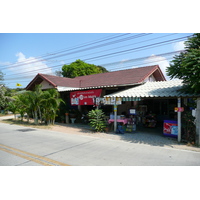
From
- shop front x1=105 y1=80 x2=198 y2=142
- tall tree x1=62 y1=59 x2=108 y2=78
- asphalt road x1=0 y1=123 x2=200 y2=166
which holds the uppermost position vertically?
tall tree x1=62 y1=59 x2=108 y2=78

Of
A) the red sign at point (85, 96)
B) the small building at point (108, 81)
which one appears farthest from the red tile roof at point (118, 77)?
the red sign at point (85, 96)

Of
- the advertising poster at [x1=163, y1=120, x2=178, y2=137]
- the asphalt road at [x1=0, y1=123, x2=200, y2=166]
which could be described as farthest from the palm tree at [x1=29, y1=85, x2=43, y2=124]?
the advertising poster at [x1=163, y1=120, x2=178, y2=137]

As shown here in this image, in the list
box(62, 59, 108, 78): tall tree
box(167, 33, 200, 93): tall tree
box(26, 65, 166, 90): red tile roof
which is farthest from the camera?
box(62, 59, 108, 78): tall tree

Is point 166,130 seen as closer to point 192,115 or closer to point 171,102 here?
point 192,115

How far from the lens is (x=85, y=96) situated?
41.4ft

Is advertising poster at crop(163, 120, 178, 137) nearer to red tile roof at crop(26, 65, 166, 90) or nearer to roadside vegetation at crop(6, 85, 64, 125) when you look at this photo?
red tile roof at crop(26, 65, 166, 90)

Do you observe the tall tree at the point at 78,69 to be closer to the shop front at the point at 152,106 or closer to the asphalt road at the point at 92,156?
the shop front at the point at 152,106

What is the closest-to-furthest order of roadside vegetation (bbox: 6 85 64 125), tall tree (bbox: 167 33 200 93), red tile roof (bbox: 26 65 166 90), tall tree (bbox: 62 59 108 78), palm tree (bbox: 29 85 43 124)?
tall tree (bbox: 167 33 200 93)
roadside vegetation (bbox: 6 85 64 125)
palm tree (bbox: 29 85 43 124)
red tile roof (bbox: 26 65 166 90)
tall tree (bbox: 62 59 108 78)

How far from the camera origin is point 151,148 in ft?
21.4

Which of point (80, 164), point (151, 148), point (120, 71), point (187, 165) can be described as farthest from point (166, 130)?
point (120, 71)

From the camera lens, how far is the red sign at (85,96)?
39.4ft

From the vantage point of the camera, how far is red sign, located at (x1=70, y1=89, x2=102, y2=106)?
39.4 feet

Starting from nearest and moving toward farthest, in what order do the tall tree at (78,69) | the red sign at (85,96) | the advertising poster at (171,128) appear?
the advertising poster at (171,128) < the red sign at (85,96) < the tall tree at (78,69)

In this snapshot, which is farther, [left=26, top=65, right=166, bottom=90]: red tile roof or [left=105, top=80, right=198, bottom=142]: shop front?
[left=26, top=65, right=166, bottom=90]: red tile roof
